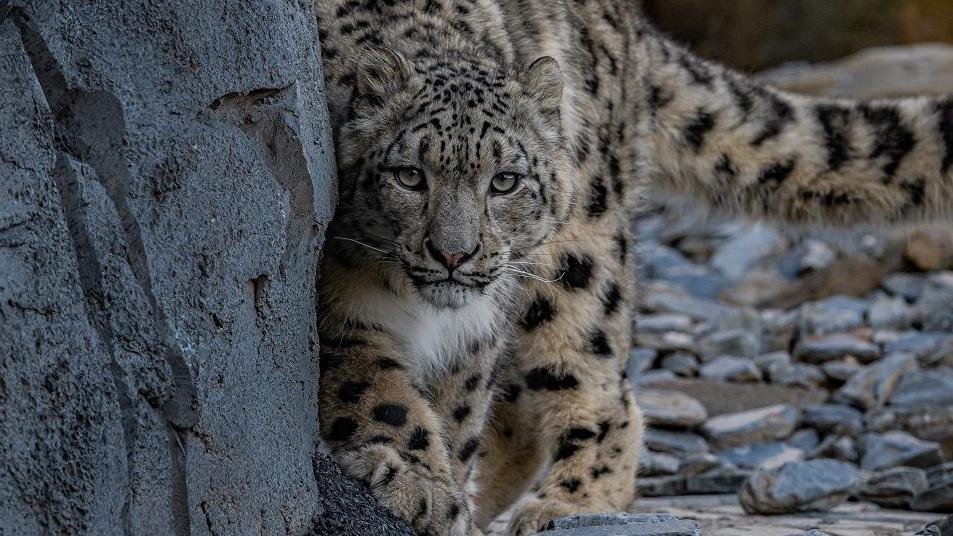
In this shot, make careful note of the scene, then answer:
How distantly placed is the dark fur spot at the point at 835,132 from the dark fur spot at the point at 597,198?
935 millimetres

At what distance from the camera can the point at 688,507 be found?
16.2 ft

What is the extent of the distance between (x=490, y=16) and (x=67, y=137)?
78.3 inches

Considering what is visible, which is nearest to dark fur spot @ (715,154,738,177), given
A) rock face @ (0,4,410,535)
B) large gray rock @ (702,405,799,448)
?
large gray rock @ (702,405,799,448)

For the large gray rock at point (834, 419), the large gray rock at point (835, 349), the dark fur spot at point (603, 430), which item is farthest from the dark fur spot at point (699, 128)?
the large gray rock at point (835, 349)

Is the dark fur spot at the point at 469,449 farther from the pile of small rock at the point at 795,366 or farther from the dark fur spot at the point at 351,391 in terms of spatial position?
the pile of small rock at the point at 795,366

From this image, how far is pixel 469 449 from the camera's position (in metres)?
4.14

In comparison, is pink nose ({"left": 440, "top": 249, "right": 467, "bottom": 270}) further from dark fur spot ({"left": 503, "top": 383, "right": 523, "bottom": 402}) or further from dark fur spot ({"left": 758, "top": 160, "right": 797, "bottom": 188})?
dark fur spot ({"left": 758, "top": 160, "right": 797, "bottom": 188})

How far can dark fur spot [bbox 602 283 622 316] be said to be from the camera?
15.4 feet

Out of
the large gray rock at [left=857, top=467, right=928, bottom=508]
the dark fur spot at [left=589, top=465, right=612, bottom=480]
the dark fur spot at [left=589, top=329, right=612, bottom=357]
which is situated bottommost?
the large gray rock at [left=857, top=467, right=928, bottom=508]

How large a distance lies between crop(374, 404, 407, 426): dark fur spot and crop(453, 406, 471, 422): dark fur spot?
1.62 ft

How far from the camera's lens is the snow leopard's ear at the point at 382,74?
370 centimetres

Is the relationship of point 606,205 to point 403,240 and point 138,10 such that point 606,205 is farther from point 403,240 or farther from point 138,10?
point 138,10

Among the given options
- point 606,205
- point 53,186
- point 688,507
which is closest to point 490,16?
point 606,205

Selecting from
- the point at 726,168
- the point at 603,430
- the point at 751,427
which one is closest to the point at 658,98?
the point at 726,168
